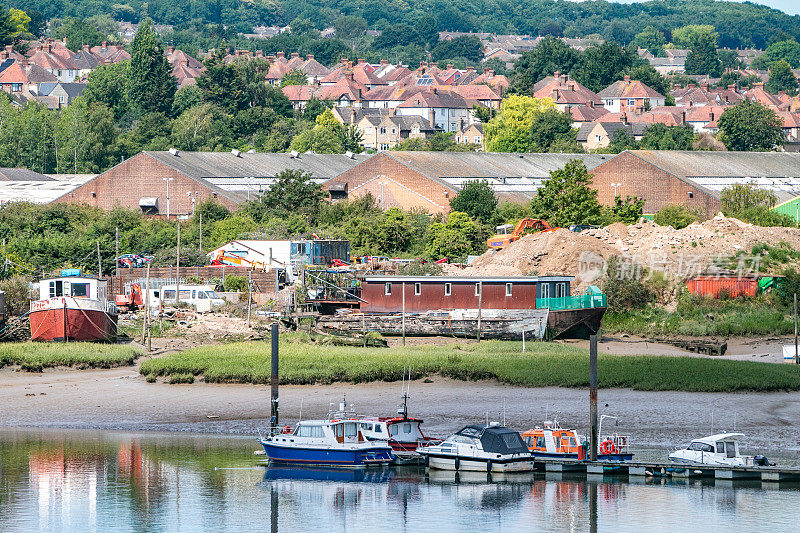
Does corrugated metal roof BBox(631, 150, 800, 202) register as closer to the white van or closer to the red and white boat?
the white van

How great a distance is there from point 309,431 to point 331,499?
339cm

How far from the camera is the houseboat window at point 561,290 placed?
67188 mm

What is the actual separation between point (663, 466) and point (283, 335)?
27062 millimetres

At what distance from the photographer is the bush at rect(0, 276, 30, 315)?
65250mm

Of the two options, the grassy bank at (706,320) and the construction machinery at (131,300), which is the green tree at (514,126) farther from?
the construction machinery at (131,300)

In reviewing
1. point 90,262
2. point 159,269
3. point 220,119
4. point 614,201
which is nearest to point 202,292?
point 159,269

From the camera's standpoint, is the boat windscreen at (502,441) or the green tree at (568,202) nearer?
the boat windscreen at (502,441)

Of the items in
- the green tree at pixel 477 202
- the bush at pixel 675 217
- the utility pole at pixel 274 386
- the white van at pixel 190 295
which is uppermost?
the green tree at pixel 477 202

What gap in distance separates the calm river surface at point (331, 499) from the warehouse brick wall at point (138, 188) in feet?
201

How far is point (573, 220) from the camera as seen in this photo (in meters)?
93.3

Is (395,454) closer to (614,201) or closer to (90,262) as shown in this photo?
(90,262)

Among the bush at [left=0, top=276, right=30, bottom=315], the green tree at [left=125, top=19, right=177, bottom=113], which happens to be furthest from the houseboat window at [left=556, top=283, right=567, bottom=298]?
the green tree at [left=125, top=19, right=177, bottom=113]

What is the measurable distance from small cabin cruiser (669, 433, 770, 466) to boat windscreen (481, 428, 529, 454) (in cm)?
450

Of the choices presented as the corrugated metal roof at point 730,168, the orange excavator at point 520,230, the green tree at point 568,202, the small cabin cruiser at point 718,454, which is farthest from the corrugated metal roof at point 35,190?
the small cabin cruiser at point 718,454
